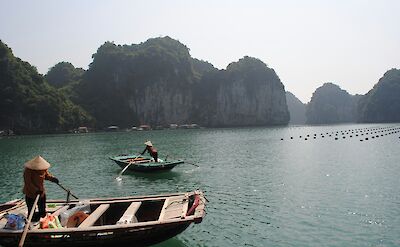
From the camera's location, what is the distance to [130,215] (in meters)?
12.7

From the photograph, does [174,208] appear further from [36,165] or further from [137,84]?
[137,84]

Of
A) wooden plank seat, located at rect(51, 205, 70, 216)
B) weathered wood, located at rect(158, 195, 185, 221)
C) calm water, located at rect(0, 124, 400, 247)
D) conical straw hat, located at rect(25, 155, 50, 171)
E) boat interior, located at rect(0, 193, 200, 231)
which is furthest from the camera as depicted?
calm water, located at rect(0, 124, 400, 247)

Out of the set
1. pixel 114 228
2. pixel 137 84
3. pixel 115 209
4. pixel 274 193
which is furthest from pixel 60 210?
pixel 137 84

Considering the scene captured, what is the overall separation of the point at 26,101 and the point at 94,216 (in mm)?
120957

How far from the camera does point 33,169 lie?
12.4 meters

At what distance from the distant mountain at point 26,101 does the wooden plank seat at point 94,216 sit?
4607 inches

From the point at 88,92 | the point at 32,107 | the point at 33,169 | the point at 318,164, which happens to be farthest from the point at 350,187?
the point at 88,92

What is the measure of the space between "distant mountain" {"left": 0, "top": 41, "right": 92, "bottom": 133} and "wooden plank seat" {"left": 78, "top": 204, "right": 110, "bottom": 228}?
117m

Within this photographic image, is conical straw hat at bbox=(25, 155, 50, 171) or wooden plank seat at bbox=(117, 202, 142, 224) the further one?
conical straw hat at bbox=(25, 155, 50, 171)

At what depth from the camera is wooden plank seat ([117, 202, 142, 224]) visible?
12116mm

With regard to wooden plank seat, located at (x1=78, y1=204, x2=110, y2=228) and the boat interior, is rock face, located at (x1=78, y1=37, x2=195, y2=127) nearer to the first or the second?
the boat interior

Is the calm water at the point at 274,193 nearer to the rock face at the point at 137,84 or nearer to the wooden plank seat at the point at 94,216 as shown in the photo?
the wooden plank seat at the point at 94,216

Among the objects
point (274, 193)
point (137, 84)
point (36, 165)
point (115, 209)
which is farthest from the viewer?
point (137, 84)

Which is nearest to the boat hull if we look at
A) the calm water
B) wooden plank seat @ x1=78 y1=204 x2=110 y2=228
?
wooden plank seat @ x1=78 y1=204 x2=110 y2=228
